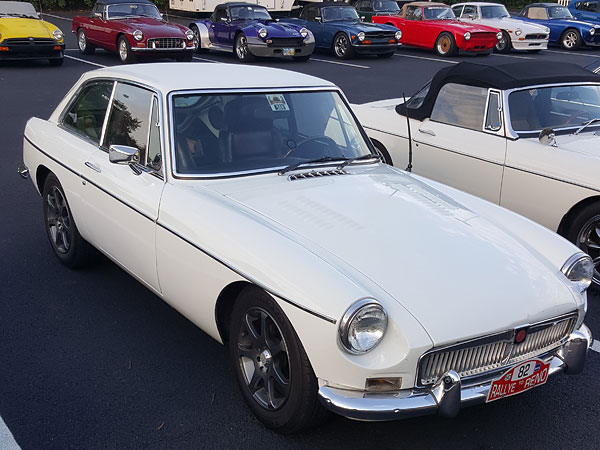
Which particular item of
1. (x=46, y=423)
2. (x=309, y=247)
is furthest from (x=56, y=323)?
(x=309, y=247)

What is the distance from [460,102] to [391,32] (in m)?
13.6

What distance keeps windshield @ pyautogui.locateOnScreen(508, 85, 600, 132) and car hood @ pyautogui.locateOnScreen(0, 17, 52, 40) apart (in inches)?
499

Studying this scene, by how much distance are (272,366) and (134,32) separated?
1436 cm

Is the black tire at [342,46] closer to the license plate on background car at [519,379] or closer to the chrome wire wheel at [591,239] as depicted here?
the chrome wire wheel at [591,239]

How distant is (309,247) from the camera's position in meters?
3.28

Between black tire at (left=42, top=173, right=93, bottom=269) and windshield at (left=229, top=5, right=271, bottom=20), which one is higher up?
windshield at (left=229, top=5, right=271, bottom=20)

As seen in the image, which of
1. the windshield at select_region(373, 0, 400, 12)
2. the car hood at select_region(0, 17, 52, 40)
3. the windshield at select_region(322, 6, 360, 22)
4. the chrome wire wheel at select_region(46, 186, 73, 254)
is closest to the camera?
the chrome wire wheel at select_region(46, 186, 73, 254)

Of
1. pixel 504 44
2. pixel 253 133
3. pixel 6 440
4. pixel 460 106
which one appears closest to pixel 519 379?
pixel 253 133

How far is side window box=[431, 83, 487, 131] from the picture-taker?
6.20 metres

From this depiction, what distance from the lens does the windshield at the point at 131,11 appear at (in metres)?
17.3

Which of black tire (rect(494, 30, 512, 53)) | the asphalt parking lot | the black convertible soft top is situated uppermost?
the black convertible soft top

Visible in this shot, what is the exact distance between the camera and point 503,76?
6141 mm

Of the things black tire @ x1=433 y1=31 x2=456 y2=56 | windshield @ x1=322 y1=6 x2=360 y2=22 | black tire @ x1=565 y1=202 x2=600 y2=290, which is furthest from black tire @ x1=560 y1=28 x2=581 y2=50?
black tire @ x1=565 y1=202 x2=600 y2=290

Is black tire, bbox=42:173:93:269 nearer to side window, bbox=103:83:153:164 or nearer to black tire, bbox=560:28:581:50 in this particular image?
side window, bbox=103:83:153:164
